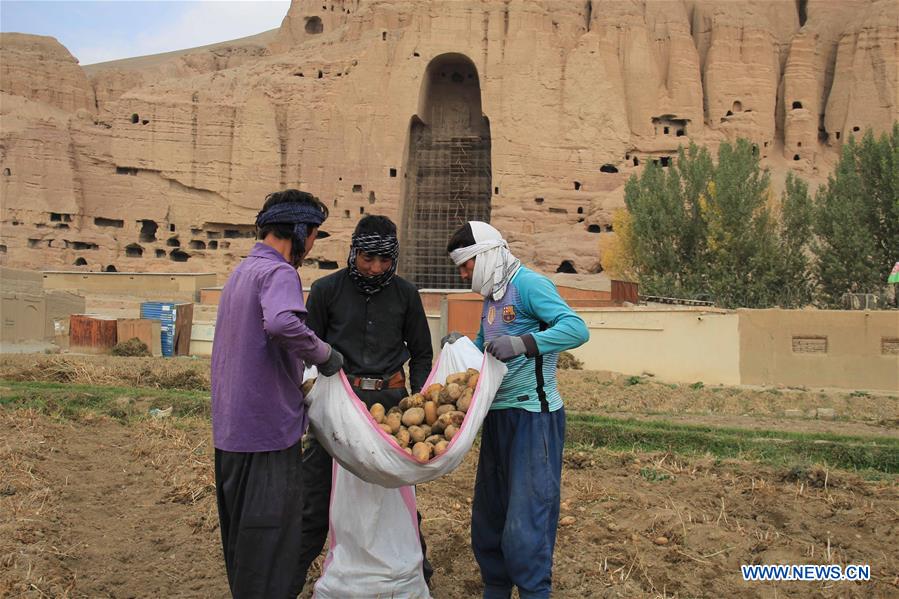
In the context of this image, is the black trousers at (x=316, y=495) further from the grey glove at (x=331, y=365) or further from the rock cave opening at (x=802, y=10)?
the rock cave opening at (x=802, y=10)

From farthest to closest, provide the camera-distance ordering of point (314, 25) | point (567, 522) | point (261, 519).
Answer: point (314, 25) → point (567, 522) → point (261, 519)

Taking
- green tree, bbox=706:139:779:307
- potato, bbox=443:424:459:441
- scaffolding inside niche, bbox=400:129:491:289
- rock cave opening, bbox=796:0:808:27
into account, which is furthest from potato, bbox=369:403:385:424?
rock cave opening, bbox=796:0:808:27

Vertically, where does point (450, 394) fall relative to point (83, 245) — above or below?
below

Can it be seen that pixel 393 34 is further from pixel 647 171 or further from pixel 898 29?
pixel 898 29

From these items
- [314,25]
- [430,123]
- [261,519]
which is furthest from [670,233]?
[314,25]

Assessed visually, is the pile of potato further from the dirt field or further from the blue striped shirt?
the dirt field

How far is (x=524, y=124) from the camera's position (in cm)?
3103

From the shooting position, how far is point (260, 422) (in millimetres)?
3379

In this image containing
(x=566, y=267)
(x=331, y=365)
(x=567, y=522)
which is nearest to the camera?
(x=331, y=365)

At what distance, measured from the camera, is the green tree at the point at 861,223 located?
21359mm

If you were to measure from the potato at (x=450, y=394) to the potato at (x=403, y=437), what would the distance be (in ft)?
0.95

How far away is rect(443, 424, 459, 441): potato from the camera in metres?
3.61

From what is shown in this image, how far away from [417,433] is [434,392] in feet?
1.13

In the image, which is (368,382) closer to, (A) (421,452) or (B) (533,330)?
(A) (421,452)
